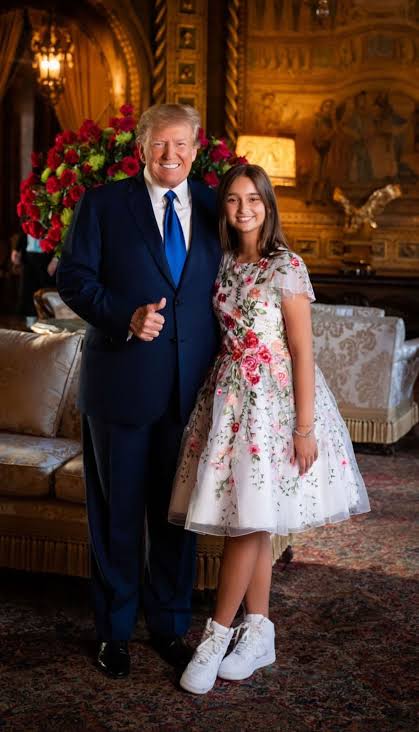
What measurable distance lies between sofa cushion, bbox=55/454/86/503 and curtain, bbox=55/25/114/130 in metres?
6.60

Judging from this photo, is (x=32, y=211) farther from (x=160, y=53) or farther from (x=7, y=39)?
(x=7, y=39)

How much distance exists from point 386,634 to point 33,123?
11.7 meters

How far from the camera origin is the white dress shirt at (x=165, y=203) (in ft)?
8.63

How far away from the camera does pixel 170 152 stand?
2531 millimetres

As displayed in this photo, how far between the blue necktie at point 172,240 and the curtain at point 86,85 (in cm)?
696

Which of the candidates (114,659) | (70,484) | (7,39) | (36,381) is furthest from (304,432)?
(7,39)

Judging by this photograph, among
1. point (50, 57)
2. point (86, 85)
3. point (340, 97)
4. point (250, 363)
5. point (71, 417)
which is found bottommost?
point (71, 417)

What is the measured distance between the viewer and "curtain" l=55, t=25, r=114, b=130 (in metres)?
9.42

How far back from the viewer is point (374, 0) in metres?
8.72

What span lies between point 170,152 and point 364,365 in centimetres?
345

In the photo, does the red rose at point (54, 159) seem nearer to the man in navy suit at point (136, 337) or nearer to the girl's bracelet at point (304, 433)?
the man in navy suit at point (136, 337)

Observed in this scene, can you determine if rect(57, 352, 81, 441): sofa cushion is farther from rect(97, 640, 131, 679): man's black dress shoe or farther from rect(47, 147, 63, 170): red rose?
rect(97, 640, 131, 679): man's black dress shoe

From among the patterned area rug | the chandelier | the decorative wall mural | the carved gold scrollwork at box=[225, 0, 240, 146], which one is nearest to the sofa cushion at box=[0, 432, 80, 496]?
the patterned area rug

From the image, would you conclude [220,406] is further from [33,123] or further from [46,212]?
[33,123]
